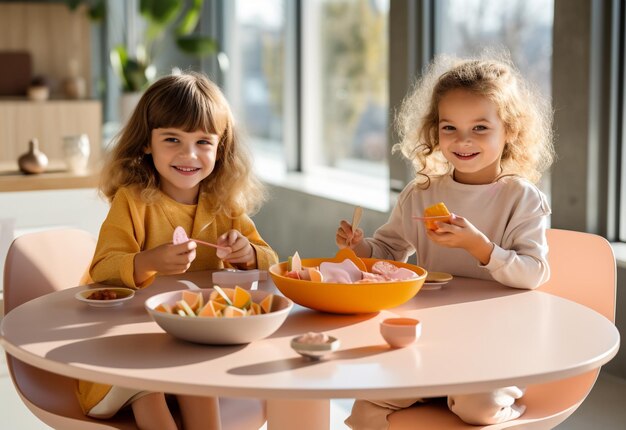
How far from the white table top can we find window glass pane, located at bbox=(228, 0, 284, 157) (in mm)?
4299

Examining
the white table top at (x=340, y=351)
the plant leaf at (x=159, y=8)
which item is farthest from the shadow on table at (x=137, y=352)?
the plant leaf at (x=159, y=8)

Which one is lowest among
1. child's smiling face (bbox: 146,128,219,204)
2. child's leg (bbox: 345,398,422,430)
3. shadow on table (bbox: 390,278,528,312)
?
child's leg (bbox: 345,398,422,430)

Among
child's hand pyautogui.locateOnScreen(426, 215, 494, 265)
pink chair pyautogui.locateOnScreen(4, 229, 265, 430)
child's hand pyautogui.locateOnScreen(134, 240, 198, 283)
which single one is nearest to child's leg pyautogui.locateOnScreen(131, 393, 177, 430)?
pink chair pyautogui.locateOnScreen(4, 229, 265, 430)

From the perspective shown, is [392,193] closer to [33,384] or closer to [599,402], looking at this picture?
[599,402]

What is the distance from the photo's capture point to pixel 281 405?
1562 millimetres

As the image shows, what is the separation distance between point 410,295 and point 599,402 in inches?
60.4

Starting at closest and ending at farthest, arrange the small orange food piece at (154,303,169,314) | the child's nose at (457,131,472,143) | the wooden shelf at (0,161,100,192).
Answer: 1. the small orange food piece at (154,303,169,314)
2. the child's nose at (457,131,472,143)
3. the wooden shelf at (0,161,100,192)

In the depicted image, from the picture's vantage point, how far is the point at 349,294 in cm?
154

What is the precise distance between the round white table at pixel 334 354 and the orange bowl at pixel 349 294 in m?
0.02

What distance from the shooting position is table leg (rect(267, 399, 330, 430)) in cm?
156

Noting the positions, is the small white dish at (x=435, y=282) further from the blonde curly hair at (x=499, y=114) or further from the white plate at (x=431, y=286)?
the blonde curly hair at (x=499, y=114)

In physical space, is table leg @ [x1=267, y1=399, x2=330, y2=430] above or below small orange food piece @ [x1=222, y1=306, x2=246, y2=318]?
below

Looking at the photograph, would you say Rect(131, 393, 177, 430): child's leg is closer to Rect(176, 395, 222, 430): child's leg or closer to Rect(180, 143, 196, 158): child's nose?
Rect(176, 395, 222, 430): child's leg

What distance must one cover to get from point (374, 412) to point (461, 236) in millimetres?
384
